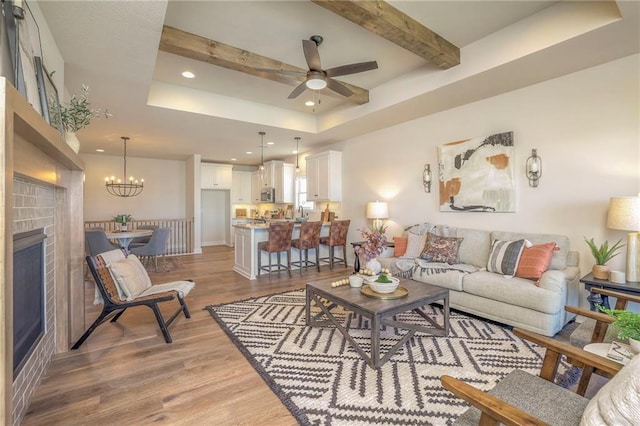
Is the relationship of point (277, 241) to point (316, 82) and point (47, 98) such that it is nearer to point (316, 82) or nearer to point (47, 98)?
point (316, 82)

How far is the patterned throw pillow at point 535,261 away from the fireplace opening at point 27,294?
13.1ft

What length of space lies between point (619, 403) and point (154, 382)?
2471mm

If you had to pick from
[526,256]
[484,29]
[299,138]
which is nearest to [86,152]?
[299,138]

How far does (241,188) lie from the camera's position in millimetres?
9578

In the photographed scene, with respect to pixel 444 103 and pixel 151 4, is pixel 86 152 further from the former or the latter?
pixel 444 103

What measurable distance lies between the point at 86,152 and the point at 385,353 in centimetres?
840

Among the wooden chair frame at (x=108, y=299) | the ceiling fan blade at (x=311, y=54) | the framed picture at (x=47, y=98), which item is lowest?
the wooden chair frame at (x=108, y=299)

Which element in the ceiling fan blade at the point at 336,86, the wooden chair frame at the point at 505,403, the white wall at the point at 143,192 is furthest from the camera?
the white wall at the point at 143,192

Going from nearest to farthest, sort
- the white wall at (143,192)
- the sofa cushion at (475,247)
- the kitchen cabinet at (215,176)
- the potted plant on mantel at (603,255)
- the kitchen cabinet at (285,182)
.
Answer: the potted plant on mantel at (603,255), the sofa cushion at (475,247), the white wall at (143,192), the kitchen cabinet at (285,182), the kitchen cabinet at (215,176)

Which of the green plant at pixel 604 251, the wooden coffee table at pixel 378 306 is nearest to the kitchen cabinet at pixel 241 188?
the wooden coffee table at pixel 378 306

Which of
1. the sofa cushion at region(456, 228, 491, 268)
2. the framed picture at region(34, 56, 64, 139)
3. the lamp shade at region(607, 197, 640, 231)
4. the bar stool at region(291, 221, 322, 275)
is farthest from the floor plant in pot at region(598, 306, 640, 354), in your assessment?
the bar stool at region(291, 221, 322, 275)

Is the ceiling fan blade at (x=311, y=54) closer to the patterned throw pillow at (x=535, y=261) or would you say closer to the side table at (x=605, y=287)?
the patterned throw pillow at (x=535, y=261)

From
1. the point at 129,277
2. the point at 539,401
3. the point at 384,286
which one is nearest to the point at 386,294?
the point at 384,286

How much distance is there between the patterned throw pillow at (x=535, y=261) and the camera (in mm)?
3012
